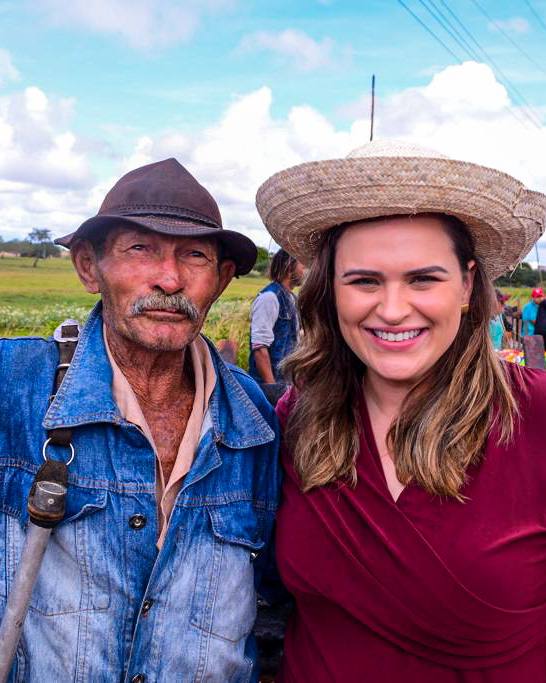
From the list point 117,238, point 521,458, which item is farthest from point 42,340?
point 521,458

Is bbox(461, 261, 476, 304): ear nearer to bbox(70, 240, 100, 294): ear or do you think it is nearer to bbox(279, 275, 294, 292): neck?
bbox(70, 240, 100, 294): ear

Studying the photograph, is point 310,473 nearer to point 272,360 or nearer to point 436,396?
point 436,396

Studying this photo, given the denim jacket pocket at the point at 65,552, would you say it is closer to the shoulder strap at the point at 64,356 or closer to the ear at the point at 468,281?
the shoulder strap at the point at 64,356

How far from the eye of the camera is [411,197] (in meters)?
2.12

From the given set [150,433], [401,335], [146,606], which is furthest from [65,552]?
[401,335]

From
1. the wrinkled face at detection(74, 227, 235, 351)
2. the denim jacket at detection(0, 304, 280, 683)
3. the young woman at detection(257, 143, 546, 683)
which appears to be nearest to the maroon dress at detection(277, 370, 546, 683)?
the young woman at detection(257, 143, 546, 683)

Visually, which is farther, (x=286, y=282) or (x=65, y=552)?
(x=286, y=282)

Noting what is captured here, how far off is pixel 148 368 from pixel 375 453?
79 cm

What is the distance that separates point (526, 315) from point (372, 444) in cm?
1249

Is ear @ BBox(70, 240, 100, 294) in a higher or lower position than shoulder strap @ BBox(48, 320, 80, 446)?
higher

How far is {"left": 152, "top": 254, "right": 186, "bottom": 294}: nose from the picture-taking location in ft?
7.11

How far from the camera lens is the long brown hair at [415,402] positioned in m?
2.19

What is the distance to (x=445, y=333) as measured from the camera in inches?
86.0

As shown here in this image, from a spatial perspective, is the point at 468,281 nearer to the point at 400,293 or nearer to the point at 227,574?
the point at 400,293
